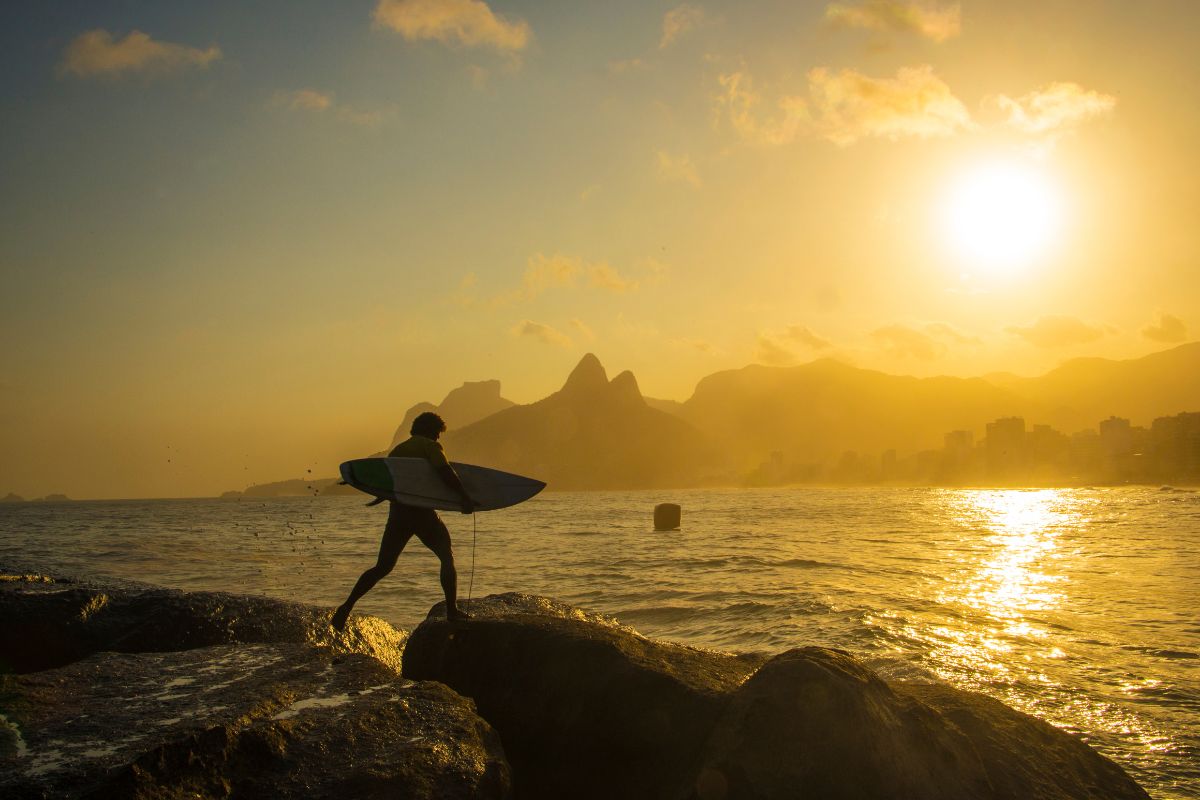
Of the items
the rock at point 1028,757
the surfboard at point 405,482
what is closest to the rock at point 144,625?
the surfboard at point 405,482

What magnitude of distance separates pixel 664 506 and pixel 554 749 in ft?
142

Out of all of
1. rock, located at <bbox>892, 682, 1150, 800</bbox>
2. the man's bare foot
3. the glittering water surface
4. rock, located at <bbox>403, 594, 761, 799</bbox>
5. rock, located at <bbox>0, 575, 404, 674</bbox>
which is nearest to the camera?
rock, located at <bbox>892, 682, 1150, 800</bbox>

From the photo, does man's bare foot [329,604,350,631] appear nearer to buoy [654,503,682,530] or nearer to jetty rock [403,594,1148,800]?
jetty rock [403,594,1148,800]

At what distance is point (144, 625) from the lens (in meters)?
7.25

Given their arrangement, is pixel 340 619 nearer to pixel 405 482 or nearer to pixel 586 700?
pixel 405 482

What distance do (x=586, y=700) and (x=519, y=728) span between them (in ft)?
1.88

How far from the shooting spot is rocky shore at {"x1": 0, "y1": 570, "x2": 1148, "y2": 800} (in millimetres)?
3770

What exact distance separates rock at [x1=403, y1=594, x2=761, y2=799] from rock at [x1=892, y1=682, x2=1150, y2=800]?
63.0 inches

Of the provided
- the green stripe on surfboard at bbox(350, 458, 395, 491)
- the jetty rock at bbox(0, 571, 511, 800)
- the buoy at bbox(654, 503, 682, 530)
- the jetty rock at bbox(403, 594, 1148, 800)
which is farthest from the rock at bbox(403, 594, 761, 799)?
the buoy at bbox(654, 503, 682, 530)

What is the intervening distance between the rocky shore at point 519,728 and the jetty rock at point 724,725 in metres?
0.01

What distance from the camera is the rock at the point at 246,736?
361 centimetres

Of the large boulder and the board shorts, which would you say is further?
the board shorts

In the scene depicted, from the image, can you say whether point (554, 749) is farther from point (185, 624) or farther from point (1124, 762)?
point (1124, 762)

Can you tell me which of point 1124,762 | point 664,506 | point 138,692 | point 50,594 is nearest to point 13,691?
point 138,692
